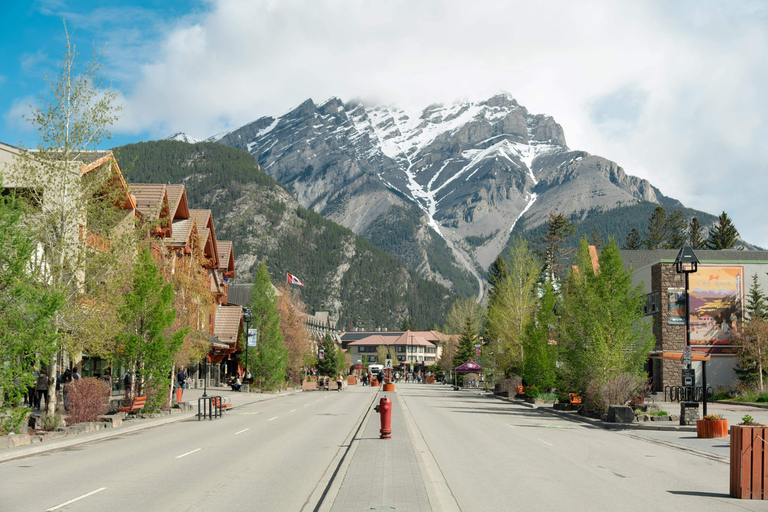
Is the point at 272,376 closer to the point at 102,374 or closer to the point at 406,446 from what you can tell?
the point at 102,374

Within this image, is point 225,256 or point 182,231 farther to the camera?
point 225,256

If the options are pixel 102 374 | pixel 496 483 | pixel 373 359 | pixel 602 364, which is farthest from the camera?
pixel 373 359

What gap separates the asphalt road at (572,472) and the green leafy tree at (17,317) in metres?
10.7

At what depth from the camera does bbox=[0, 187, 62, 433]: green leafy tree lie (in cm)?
1772

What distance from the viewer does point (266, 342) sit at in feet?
187

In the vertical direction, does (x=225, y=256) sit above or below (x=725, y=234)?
below

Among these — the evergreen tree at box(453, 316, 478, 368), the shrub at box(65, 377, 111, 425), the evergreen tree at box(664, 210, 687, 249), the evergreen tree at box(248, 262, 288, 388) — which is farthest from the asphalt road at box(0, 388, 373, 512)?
the evergreen tree at box(664, 210, 687, 249)

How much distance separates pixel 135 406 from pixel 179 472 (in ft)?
48.7

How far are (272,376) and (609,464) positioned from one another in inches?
1691

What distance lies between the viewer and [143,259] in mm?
29031

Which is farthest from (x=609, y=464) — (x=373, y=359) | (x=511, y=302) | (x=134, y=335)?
(x=373, y=359)

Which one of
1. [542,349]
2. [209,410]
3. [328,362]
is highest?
[542,349]

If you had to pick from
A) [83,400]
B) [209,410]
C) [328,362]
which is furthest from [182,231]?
[328,362]

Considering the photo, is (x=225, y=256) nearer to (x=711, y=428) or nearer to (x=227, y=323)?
(x=227, y=323)
